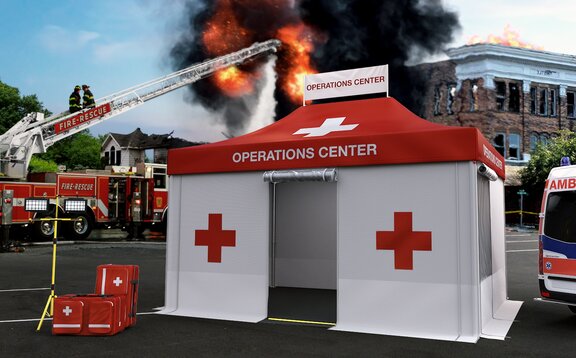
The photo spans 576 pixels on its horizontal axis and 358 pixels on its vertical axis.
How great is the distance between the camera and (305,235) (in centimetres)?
1160

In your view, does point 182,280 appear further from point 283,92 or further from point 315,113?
point 283,92

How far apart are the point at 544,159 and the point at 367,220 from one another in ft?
91.3

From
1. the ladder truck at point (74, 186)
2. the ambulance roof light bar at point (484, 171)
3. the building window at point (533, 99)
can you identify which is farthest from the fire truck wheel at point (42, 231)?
the building window at point (533, 99)

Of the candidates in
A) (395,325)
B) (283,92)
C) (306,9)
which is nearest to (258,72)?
(283,92)

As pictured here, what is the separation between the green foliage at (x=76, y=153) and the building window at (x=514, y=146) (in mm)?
47104

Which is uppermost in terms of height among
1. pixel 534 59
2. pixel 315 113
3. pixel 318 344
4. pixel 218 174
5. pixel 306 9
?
pixel 306 9

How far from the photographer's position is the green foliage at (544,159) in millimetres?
Result: 31359

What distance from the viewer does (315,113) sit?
Answer: 9.27 meters

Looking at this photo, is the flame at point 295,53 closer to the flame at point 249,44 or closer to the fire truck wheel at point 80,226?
the flame at point 249,44

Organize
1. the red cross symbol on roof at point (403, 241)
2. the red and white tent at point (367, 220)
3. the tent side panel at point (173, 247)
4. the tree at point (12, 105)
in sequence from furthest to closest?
the tree at point (12, 105) → the tent side panel at point (173, 247) → the red cross symbol on roof at point (403, 241) → the red and white tent at point (367, 220)

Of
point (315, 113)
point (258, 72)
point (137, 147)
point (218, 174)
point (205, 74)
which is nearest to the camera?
point (218, 174)

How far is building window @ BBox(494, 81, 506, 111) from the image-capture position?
3434 centimetres

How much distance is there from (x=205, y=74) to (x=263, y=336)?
23.9 meters

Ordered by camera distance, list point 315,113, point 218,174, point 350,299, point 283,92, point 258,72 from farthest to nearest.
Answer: point 283,92 → point 258,72 → point 315,113 → point 218,174 → point 350,299
